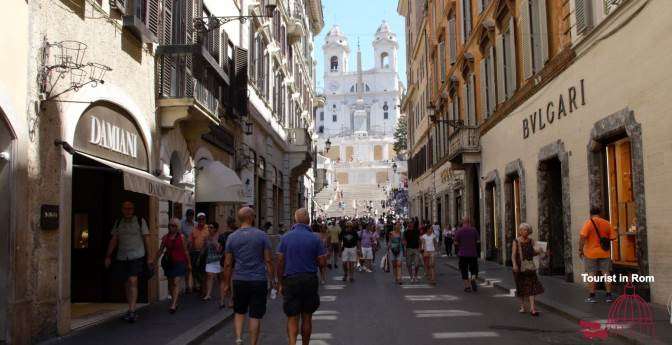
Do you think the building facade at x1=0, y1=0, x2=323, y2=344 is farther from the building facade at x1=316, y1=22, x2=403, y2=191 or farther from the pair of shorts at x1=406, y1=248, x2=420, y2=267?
the building facade at x1=316, y1=22, x2=403, y2=191

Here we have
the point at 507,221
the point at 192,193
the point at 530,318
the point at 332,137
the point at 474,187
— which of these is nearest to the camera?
the point at 530,318

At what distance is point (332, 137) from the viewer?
14225 cm

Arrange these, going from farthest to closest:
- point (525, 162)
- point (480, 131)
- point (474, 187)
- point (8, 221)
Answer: point (474, 187)
point (480, 131)
point (525, 162)
point (8, 221)

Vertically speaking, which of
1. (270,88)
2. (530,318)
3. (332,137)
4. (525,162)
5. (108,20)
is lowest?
(530,318)

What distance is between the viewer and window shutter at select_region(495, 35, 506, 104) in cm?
2148

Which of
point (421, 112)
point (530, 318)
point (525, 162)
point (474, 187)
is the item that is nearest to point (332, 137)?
point (421, 112)

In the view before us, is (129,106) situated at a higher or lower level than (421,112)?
lower

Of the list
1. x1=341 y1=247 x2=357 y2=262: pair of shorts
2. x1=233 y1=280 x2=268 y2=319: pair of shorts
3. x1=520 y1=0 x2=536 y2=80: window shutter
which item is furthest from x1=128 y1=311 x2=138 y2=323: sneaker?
x1=520 y1=0 x2=536 y2=80: window shutter

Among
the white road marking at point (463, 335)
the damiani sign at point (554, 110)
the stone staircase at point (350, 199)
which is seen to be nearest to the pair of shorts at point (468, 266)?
the damiani sign at point (554, 110)

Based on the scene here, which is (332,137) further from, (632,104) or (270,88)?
(632,104)

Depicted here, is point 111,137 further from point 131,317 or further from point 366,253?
point 366,253

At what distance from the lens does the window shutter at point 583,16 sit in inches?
560

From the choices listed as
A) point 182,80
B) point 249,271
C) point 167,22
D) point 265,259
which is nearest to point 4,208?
point 249,271

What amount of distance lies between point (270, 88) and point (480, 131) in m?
8.34
